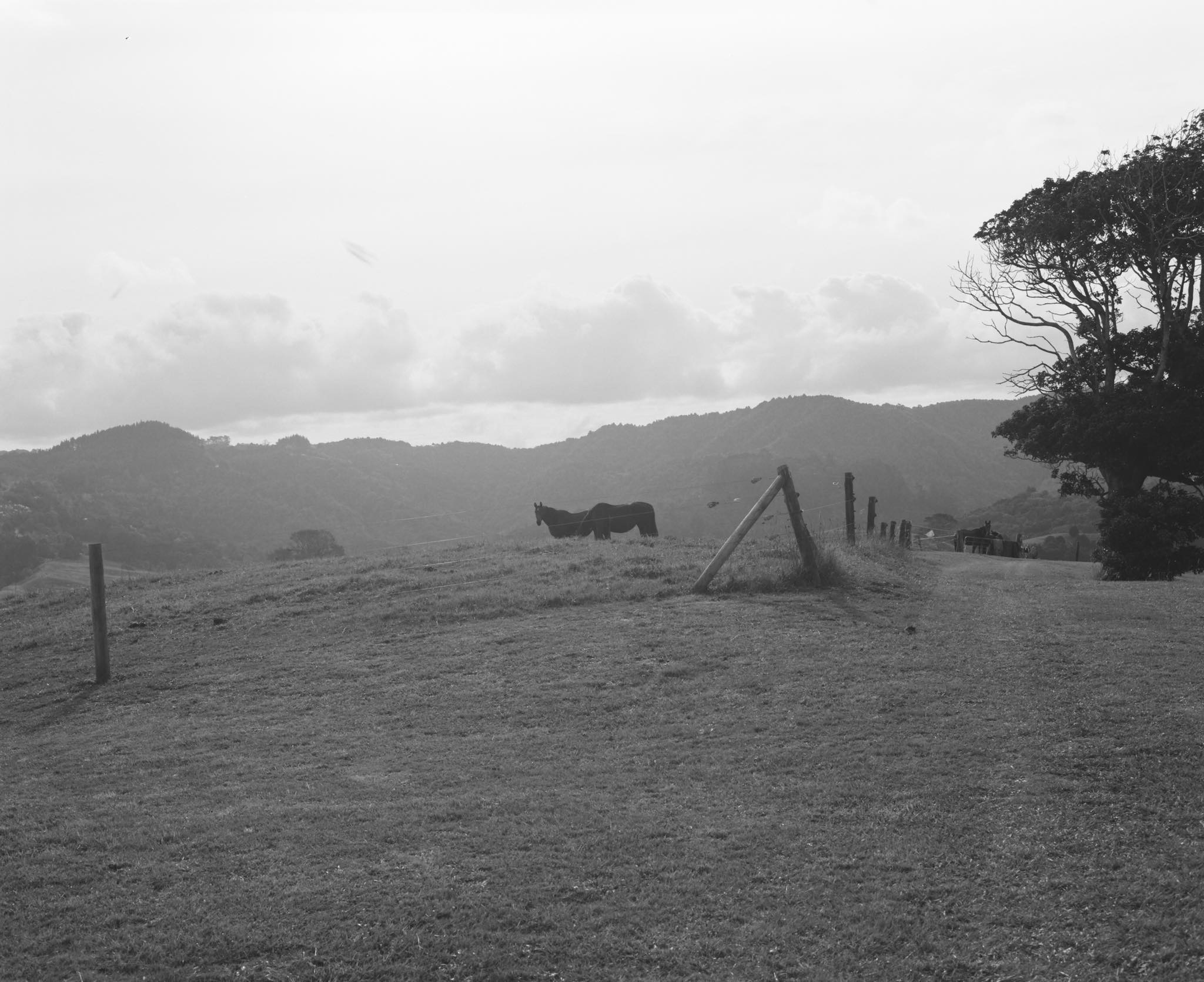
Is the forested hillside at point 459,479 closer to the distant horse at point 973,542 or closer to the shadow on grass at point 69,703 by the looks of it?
the distant horse at point 973,542

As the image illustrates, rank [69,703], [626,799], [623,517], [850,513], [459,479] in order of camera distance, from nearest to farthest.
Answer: [626,799] < [69,703] < [850,513] < [623,517] < [459,479]

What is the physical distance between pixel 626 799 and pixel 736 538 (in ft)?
30.7

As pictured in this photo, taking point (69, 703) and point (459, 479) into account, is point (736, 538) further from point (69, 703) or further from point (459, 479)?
point (459, 479)

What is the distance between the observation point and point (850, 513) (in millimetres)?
23250

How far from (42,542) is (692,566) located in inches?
2025

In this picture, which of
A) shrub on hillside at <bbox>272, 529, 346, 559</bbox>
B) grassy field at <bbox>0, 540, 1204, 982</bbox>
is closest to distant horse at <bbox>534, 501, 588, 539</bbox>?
shrub on hillside at <bbox>272, 529, 346, 559</bbox>

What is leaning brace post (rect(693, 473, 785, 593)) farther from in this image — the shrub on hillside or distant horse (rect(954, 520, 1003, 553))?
the shrub on hillside

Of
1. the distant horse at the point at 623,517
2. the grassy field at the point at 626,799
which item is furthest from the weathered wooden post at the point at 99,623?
the distant horse at the point at 623,517

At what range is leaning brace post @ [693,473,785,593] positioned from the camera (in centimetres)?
1596

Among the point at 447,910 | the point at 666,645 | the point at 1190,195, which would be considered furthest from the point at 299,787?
the point at 1190,195

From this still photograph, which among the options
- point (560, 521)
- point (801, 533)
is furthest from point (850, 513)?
point (560, 521)

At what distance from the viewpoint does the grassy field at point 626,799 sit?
5121 mm

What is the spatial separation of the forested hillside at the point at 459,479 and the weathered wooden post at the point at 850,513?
35314 mm

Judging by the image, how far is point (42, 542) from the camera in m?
57.1
